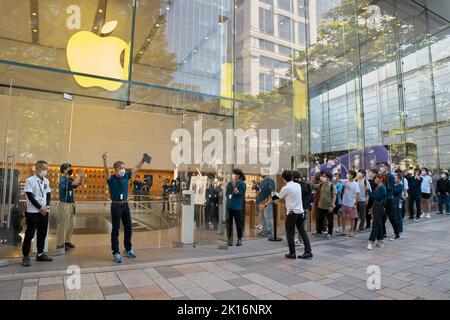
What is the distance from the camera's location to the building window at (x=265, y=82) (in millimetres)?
13984

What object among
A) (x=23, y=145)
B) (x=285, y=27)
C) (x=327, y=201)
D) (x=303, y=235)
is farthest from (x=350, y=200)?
(x=285, y=27)

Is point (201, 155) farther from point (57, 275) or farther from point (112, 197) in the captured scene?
point (57, 275)

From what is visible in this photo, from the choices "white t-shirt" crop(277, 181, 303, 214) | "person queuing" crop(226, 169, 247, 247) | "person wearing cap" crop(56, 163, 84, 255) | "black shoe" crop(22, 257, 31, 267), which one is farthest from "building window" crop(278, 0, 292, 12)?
"black shoe" crop(22, 257, 31, 267)

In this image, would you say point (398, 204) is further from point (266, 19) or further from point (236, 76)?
point (266, 19)

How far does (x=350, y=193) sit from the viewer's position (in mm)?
7781

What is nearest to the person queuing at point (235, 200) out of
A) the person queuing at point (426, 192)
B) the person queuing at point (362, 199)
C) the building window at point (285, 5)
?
the person queuing at point (362, 199)

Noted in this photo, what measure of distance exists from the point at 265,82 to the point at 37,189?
11.1 meters

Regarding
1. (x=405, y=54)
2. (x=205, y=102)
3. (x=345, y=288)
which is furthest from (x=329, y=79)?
(x=345, y=288)

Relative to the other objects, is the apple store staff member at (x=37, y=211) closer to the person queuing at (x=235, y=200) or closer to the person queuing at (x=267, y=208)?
the person queuing at (x=235, y=200)

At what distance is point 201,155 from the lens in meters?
7.87

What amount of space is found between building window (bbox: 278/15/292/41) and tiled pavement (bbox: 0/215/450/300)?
8743 millimetres

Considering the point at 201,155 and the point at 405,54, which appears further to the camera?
the point at 405,54
